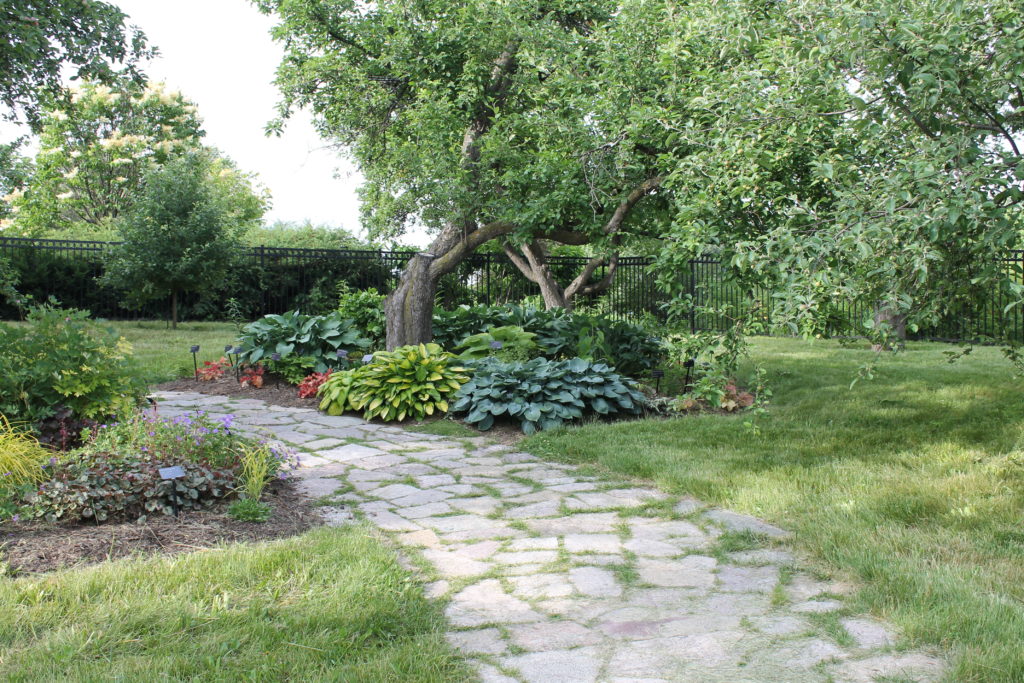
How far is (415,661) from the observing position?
2611mm

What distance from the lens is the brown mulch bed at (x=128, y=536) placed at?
345cm

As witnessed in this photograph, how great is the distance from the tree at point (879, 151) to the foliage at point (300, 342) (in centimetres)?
495

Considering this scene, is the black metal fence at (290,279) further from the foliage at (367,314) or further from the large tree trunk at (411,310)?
the large tree trunk at (411,310)

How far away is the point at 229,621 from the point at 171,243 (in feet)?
42.6

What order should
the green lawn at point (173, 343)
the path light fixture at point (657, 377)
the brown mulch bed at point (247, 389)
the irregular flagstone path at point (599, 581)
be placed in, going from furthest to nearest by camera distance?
the green lawn at point (173, 343) < the brown mulch bed at point (247, 389) < the path light fixture at point (657, 377) < the irregular flagstone path at point (599, 581)

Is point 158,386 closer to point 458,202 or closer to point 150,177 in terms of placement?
point 458,202

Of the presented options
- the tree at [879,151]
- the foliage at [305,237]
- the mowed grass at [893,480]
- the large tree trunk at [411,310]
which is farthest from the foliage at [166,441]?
the foliage at [305,237]

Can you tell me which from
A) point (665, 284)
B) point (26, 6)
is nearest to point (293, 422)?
point (665, 284)

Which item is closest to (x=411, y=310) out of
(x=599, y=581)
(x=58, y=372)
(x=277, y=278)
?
(x=58, y=372)

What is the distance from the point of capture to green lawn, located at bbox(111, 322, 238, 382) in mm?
10039

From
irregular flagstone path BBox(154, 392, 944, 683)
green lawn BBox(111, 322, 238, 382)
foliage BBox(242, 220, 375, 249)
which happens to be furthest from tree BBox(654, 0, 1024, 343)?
foliage BBox(242, 220, 375, 249)

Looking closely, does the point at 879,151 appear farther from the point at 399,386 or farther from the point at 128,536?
the point at 128,536

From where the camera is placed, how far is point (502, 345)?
8523 mm

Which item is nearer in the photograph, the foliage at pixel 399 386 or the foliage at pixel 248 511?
the foliage at pixel 248 511
